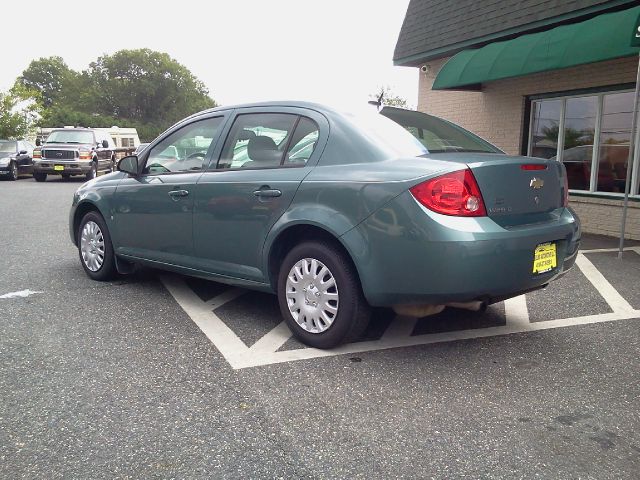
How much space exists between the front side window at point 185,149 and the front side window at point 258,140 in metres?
0.23

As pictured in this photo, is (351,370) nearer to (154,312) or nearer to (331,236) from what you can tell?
(331,236)

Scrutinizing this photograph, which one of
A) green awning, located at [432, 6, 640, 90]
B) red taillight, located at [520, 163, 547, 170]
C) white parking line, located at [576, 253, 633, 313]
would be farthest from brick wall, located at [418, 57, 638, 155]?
red taillight, located at [520, 163, 547, 170]

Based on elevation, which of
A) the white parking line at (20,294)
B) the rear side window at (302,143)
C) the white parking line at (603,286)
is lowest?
the white parking line at (603,286)

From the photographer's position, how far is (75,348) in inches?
152

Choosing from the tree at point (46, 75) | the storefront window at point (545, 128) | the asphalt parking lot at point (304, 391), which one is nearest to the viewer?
the asphalt parking lot at point (304, 391)

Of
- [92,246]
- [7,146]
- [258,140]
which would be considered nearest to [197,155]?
[258,140]

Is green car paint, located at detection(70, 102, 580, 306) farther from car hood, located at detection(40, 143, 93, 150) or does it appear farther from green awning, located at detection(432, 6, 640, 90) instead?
car hood, located at detection(40, 143, 93, 150)

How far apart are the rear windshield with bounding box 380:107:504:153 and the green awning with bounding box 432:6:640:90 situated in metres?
3.79

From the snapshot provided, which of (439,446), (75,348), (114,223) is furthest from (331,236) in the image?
(114,223)

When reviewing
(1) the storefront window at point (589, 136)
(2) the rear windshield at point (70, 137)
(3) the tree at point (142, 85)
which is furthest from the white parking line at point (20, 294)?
(3) the tree at point (142, 85)

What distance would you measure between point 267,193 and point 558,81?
23.7 ft

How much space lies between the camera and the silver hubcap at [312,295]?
12.3 ft

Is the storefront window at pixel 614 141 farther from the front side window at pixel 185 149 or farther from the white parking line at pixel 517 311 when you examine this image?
the front side window at pixel 185 149

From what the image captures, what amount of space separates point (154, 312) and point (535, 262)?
2.90m
